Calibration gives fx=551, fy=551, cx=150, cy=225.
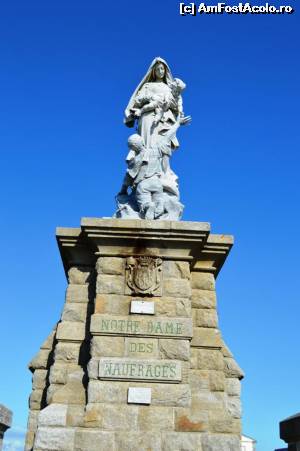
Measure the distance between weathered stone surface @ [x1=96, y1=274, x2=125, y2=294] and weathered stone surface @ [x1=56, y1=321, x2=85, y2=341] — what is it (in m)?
0.66

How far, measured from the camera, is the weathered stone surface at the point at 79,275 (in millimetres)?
8039

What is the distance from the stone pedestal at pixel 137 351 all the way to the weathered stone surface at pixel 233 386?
15mm

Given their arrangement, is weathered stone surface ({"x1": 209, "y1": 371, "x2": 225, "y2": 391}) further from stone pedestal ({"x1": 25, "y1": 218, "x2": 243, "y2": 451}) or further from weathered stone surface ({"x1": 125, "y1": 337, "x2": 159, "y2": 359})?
weathered stone surface ({"x1": 125, "y1": 337, "x2": 159, "y2": 359})

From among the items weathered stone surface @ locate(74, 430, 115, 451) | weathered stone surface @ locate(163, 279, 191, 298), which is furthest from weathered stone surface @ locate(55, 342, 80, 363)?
weathered stone surface @ locate(163, 279, 191, 298)

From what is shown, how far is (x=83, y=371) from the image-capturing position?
23.6 feet

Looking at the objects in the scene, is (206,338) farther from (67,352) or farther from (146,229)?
(67,352)

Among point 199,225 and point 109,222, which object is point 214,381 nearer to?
point 199,225

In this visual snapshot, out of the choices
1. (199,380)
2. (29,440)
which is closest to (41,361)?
(29,440)

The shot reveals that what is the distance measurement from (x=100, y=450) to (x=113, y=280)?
7.08 ft

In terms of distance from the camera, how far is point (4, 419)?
26.2 ft

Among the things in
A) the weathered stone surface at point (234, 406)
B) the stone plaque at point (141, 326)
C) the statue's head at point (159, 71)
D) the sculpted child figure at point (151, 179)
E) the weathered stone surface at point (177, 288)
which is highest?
the statue's head at point (159, 71)

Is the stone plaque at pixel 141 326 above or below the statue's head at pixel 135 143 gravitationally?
below

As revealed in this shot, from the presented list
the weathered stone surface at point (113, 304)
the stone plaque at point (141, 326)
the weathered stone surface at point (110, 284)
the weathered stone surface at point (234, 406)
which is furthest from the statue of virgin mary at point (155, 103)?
the weathered stone surface at point (234, 406)

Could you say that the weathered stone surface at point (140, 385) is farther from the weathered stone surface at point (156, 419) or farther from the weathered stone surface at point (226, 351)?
the weathered stone surface at point (226, 351)
